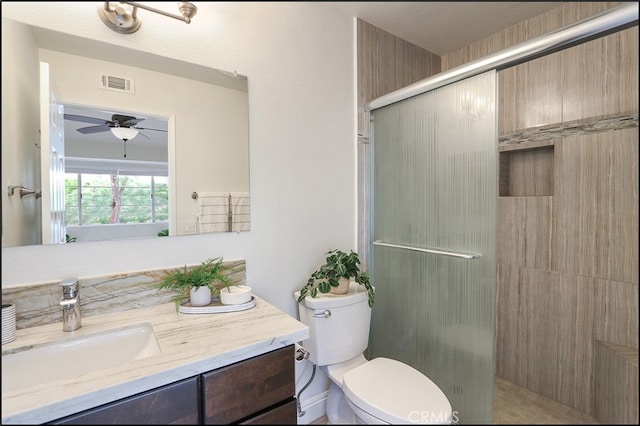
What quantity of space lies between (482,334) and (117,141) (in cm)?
128

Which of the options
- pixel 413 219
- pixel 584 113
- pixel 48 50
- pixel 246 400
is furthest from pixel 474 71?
pixel 48 50

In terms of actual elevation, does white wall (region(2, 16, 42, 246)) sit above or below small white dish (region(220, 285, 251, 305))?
above

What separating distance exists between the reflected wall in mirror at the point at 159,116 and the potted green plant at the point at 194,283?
158mm

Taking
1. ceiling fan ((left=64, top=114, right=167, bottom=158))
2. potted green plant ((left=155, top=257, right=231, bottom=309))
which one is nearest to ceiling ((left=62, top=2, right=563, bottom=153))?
ceiling fan ((left=64, top=114, right=167, bottom=158))

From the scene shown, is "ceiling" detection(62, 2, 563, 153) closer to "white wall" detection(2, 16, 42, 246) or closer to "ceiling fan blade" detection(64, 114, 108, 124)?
"white wall" detection(2, 16, 42, 246)

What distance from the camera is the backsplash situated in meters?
0.94

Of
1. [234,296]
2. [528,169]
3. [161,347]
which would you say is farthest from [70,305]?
[528,169]

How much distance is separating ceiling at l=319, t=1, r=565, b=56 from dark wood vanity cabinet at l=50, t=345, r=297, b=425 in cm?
86

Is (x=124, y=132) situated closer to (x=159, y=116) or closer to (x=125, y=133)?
(x=125, y=133)

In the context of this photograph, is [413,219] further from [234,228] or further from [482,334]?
[234,228]

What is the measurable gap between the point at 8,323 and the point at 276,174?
0.97 m

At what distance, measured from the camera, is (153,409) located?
67 centimetres

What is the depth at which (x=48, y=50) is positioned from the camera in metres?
0.95

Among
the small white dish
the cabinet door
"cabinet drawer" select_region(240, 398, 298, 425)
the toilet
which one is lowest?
"cabinet drawer" select_region(240, 398, 298, 425)
